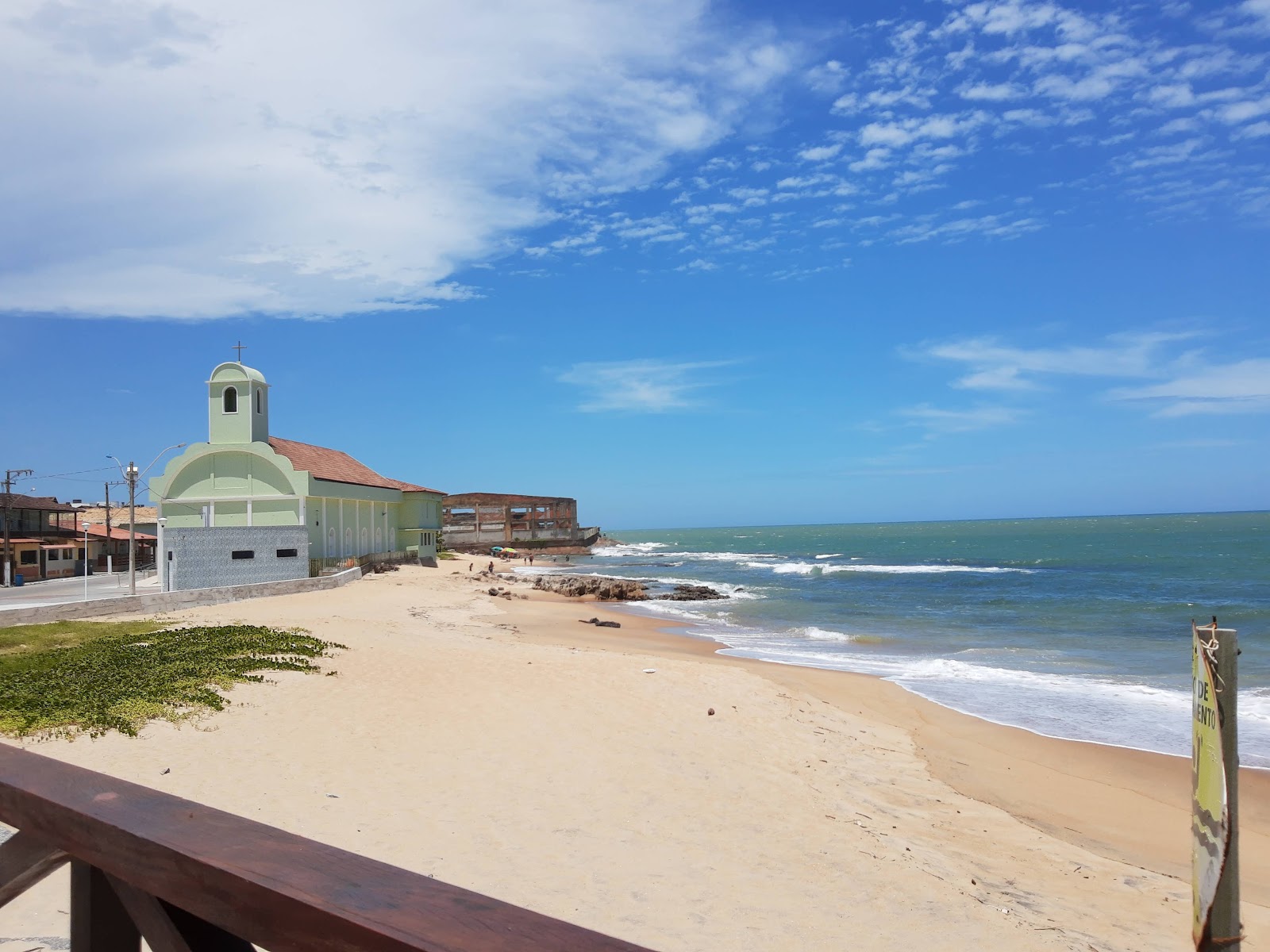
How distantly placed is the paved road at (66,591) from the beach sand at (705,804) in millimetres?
13204

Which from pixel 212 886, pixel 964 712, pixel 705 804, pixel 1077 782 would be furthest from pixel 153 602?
pixel 212 886

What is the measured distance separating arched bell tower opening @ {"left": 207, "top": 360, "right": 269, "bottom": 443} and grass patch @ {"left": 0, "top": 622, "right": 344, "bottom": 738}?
17.6 meters

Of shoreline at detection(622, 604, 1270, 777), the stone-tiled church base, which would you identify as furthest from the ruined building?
shoreline at detection(622, 604, 1270, 777)

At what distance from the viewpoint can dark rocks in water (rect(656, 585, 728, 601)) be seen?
39906 millimetres

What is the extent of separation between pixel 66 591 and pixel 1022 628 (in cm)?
3263

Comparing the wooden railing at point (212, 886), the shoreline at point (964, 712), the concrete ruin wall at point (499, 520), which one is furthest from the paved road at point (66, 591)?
the concrete ruin wall at point (499, 520)

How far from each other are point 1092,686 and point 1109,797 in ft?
25.4

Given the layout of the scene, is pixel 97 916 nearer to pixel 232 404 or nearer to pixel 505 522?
pixel 232 404

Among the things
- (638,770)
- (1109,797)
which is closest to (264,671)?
(638,770)

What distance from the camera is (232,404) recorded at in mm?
34875

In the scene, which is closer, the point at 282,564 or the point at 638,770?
the point at 638,770

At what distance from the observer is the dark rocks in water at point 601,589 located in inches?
1561

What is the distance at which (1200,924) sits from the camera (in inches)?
166

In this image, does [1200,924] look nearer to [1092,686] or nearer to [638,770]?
[638,770]
